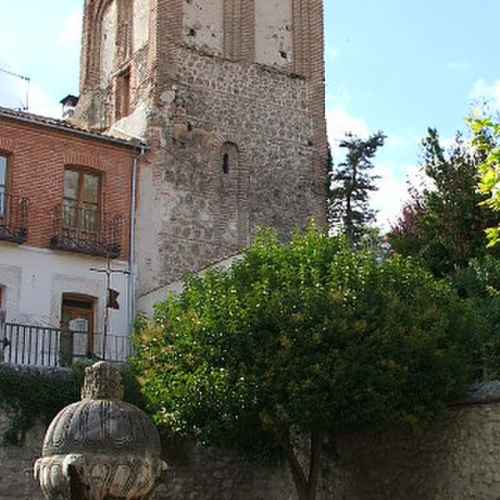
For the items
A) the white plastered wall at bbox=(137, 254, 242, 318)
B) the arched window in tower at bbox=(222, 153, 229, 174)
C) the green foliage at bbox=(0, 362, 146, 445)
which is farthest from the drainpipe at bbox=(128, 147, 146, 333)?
the green foliage at bbox=(0, 362, 146, 445)

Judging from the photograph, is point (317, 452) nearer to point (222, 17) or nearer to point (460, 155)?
point (460, 155)

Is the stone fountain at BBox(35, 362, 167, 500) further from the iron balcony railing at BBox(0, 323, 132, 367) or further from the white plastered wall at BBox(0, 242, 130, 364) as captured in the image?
the white plastered wall at BBox(0, 242, 130, 364)

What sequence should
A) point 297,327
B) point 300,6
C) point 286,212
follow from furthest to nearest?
point 300,6
point 286,212
point 297,327

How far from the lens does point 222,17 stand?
27.9m

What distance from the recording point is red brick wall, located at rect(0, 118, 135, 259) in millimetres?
22375

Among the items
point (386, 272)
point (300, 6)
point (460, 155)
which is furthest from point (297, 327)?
point (300, 6)

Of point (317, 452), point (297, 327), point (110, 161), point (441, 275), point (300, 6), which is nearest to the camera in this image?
point (297, 327)

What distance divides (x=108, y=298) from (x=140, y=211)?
2670mm

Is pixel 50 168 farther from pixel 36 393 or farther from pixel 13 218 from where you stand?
pixel 36 393

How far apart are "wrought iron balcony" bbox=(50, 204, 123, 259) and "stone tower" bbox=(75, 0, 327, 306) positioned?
0.90 metres

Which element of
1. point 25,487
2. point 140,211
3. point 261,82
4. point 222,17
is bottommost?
point 25,487

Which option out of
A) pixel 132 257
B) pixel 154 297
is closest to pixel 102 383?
pixel 154 297

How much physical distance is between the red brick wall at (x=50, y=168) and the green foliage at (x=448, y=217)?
6.85 m

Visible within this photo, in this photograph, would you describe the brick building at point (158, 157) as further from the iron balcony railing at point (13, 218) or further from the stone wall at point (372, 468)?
the stone wall at point (372, 468)
